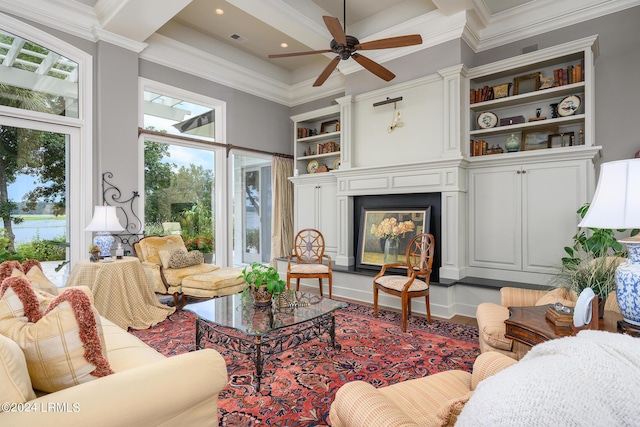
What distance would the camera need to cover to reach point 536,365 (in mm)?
666

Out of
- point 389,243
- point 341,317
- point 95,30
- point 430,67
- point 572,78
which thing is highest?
point 95,30

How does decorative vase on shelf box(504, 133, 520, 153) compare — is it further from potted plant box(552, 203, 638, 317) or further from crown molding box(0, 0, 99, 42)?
crown molding box(0, 0, 99, 42)

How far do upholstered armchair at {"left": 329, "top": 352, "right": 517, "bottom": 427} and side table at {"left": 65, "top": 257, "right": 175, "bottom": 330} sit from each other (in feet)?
9.05

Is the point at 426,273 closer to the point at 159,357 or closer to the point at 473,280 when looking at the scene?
the point at 473,280

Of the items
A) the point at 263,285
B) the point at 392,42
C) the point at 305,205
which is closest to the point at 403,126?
the point at 392,42

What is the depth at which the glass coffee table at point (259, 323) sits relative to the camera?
226 centimetres

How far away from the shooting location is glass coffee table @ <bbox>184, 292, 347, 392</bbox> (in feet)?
7.42

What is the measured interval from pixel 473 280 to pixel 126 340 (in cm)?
347

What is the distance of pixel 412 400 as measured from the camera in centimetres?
138

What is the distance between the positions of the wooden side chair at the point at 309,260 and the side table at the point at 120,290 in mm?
1582

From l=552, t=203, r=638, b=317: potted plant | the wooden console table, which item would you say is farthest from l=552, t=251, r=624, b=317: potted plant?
the wooden console table

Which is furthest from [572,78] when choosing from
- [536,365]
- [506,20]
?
[536,365]

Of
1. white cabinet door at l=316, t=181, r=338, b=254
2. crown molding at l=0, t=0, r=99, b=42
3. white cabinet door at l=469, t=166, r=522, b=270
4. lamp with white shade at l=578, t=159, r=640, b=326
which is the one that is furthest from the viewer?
white cabinet door at l=316, t=181, r=338, b=254

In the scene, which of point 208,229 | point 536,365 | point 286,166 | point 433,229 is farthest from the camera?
point 286,166
